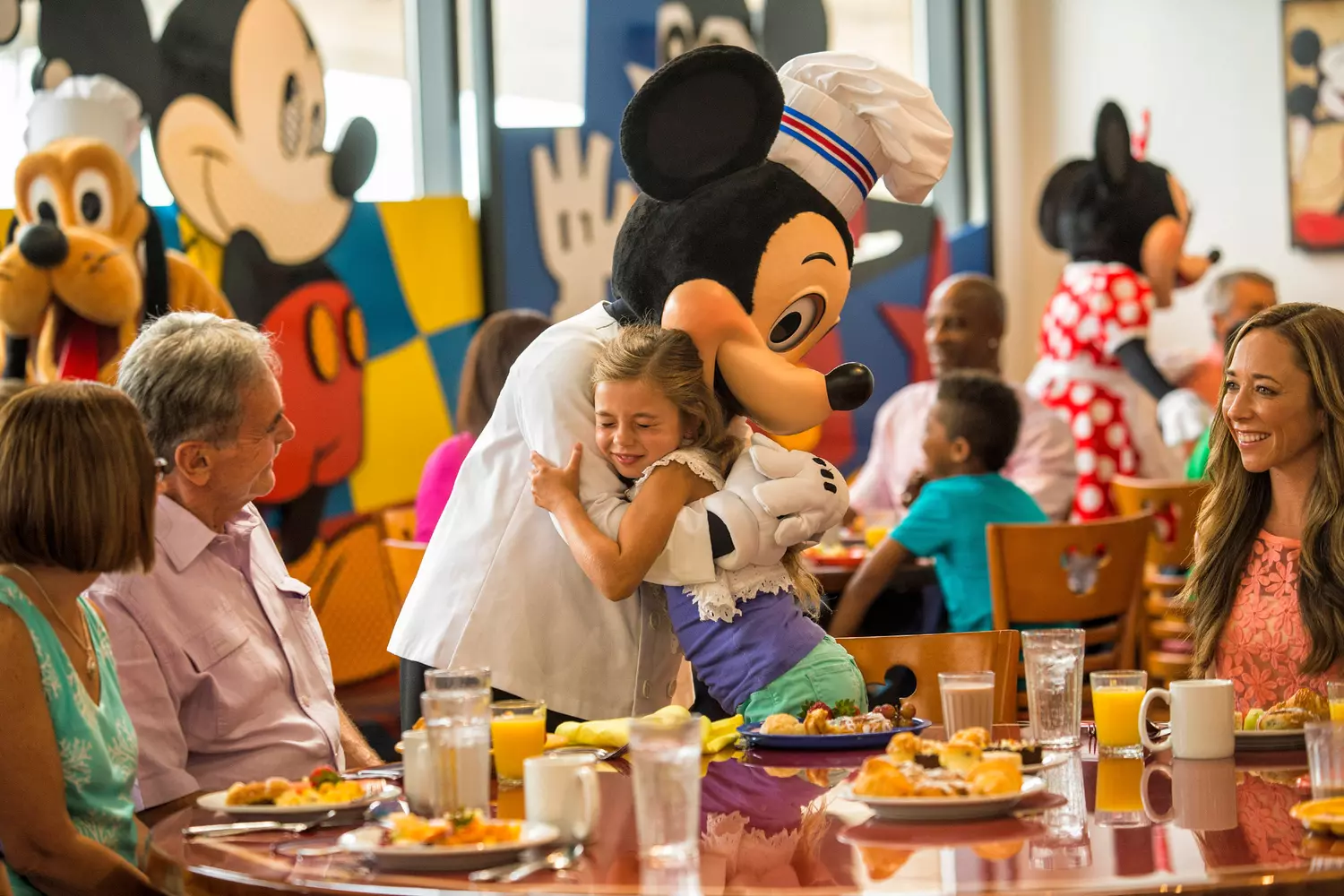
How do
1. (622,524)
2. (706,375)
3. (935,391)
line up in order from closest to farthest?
(622,524) → (706,375) → (935,391)

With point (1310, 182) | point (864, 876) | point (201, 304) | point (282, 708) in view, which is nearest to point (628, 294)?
point (282, 708)

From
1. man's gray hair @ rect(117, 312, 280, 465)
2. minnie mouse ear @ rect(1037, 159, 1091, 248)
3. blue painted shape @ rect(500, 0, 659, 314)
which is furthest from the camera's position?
minnie mouse ear @ rect(1037, 159, 1091, 248)

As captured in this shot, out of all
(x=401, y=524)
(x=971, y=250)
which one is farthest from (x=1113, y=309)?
(x=401, y=524)

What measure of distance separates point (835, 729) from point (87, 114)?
310 centimetres

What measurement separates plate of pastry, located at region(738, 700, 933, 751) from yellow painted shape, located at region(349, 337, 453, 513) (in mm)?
3303

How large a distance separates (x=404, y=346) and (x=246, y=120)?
0.87 meters

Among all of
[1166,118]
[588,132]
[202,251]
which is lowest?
[202,251]

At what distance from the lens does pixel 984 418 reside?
3725 mm

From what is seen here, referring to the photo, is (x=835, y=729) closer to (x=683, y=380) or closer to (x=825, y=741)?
(x=825, y=741)

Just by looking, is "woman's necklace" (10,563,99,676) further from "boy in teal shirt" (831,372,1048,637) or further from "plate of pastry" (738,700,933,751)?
"boy in teal shirt" (831,372,1048,637)

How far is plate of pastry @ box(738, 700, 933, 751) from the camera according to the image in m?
1.80

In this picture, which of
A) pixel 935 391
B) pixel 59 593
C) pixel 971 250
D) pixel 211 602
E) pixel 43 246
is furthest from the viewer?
pixel 971 250

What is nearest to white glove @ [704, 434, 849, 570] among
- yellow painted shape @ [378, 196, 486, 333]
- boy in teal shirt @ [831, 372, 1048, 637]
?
boy in teal shirt @ [831, 372, 1048, 637]

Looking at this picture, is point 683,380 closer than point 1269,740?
No
